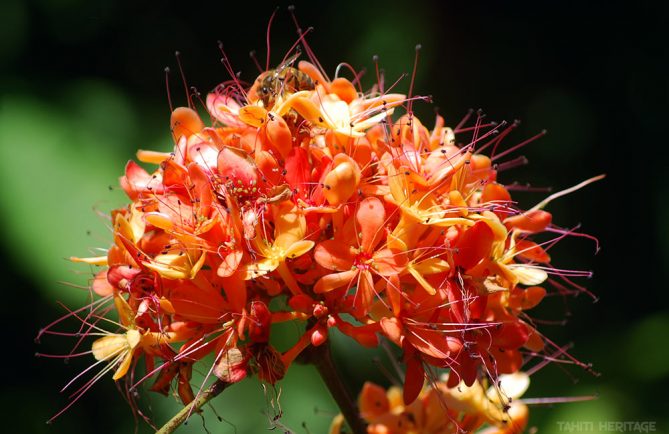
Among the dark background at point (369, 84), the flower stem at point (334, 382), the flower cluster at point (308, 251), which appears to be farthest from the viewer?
the dark background at point (369, 84)

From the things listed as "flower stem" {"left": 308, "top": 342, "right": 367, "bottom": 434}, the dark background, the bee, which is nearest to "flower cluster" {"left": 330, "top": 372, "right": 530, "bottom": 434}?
"flower stem" {"left": 308, "top": 342, "right": 367, "bottom": 434}

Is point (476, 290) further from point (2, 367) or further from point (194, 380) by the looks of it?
point (2, 367)

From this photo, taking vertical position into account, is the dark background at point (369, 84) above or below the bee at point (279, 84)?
below

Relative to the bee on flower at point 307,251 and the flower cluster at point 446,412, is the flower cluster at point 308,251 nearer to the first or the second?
the bee on flower at point 307,251

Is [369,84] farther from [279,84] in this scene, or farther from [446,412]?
[446,412]

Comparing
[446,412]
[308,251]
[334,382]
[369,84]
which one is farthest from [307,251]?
[369,84]

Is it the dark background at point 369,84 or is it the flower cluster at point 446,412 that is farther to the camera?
the dark background at point 369,84

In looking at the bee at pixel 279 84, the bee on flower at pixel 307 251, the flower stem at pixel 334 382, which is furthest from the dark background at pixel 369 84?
the bee at pixel 279 84
